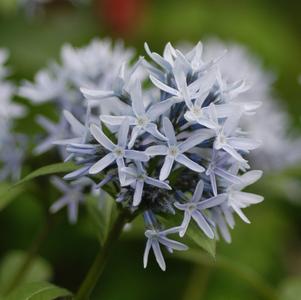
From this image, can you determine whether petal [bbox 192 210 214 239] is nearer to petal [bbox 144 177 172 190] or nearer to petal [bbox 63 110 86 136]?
petal [bbox 144 177 172 190]

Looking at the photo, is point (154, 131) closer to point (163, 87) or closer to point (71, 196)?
point (163, 87)

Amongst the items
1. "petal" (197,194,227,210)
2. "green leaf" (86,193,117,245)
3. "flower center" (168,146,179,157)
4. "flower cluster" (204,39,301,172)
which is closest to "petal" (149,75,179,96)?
"flower center" (168,146,179,157)

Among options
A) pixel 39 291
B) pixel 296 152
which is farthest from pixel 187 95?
pixel 296 152

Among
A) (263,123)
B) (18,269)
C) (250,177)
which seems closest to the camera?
(250,177)

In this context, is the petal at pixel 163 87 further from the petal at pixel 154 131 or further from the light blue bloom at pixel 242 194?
the light blue bloom at pixel 242 194

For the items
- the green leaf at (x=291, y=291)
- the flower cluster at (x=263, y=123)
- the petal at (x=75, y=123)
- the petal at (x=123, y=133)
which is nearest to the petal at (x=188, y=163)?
the petal at (x=123, y=133)

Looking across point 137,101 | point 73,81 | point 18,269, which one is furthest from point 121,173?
point 18,269

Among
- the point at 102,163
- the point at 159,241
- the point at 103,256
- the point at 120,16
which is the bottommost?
the point at 120,16
